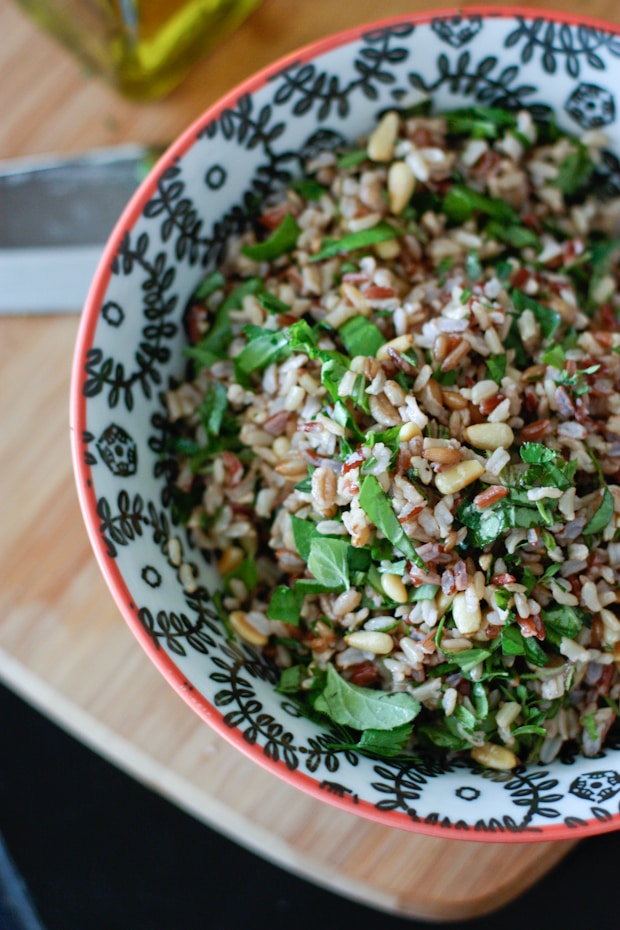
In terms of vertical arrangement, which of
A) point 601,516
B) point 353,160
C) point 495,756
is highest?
point 353,160

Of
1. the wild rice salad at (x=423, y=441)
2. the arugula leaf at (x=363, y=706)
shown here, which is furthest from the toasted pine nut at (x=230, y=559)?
the arugula leaf at (x=363, y=706)

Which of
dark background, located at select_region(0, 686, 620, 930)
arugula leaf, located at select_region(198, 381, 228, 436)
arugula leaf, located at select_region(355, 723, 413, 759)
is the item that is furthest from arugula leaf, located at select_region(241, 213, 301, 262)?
dark background, located at select_region(0, 686, 620, 930)

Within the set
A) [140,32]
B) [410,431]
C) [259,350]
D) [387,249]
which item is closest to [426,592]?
[410,431]

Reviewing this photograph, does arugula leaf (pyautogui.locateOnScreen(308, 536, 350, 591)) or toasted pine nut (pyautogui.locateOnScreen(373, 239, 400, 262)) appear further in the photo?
toasted pine nut (pyautogui.locateOnScreen(373, 239, 400, 262))

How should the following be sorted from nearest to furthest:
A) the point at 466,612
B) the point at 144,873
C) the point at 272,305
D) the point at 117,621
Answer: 1. the point at 466,612
2. the point at 272,305
3. the point at 117,621
4. the point at 144,873

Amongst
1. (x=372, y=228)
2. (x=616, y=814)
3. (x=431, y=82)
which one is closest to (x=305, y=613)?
(x=616, y=814)

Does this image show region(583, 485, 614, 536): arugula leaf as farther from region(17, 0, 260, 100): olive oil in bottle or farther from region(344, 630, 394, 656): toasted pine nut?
region(17, 0, 260, 100): olive oil in bottle

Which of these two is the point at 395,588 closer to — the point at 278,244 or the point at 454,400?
the point at 454,400
